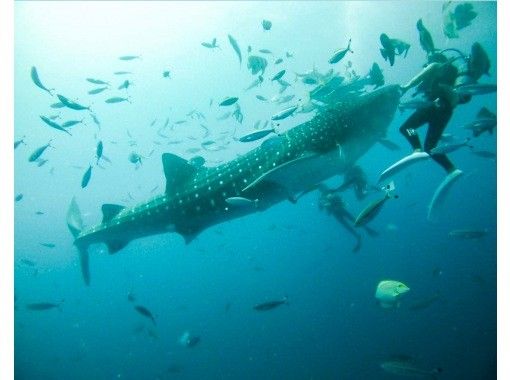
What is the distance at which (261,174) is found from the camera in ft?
15.4

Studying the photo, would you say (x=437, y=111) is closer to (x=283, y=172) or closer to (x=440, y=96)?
(x=440, y=96)

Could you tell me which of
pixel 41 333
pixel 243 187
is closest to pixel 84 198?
pixel 41 333

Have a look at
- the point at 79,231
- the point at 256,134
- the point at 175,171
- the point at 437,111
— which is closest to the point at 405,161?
the point at 437,111

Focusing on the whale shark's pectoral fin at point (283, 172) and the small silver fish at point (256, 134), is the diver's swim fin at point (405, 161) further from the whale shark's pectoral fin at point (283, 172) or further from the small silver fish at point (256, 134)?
the small silver fish at point (256, 134)

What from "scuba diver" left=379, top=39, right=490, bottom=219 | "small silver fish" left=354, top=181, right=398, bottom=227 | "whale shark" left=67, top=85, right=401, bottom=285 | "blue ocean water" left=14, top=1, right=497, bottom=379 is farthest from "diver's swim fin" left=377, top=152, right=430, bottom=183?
"blue ocean water" left=14, top=1, right=497, bottom=379

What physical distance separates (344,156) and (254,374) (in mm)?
15619

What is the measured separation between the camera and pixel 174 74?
25.1m

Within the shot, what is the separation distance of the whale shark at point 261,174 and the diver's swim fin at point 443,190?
1424mm

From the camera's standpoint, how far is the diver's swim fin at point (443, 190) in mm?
3580

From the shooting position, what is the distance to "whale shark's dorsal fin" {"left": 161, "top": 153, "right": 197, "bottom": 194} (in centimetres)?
505

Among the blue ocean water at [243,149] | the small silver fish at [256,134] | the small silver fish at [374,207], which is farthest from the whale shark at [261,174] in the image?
the blue ocean water at [243,149]

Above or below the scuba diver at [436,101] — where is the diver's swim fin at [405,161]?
below

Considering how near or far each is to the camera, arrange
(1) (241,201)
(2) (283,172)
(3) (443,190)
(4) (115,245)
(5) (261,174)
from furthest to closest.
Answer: (4) (115,245) → (5) (261,174) → (1) (241,201) → (2) (283,172) → (3) (443,190)

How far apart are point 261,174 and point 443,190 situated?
7.56 feet
